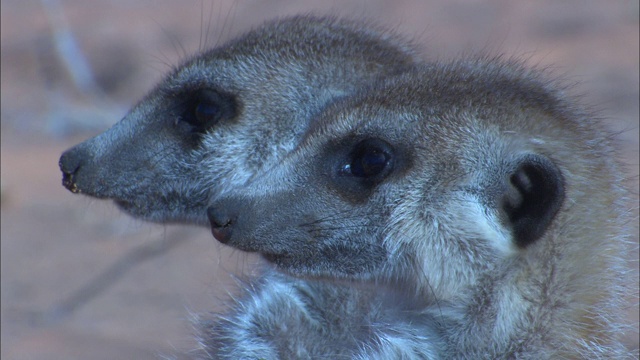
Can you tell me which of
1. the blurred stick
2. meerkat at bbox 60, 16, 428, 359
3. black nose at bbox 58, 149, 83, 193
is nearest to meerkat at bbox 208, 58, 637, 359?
meerkat at bbox 60, 16, 428, 359

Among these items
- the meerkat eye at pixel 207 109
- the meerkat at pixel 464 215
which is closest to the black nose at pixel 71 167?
the meerkat eye at pixel 207 109

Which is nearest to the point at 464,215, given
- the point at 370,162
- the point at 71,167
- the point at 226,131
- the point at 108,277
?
the point at 370,162

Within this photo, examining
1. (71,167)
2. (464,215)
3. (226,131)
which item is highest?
(226,131)

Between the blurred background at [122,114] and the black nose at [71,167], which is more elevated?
the blurred background at [122,114]

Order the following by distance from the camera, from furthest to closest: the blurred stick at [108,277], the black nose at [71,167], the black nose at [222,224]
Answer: the blurred stick at [108,277] < the black nose at [71,167] < the black nose at [222,224]

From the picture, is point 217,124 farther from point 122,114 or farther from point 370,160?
point 122,114

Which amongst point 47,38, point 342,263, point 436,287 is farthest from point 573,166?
point 47,38

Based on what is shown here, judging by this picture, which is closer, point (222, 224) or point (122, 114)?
point (222, 224)

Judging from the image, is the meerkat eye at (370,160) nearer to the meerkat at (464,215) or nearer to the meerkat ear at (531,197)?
the meerkat at (464,215)
